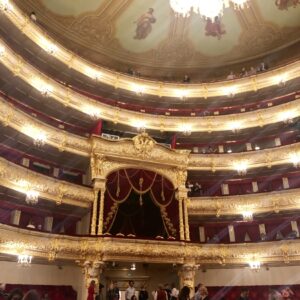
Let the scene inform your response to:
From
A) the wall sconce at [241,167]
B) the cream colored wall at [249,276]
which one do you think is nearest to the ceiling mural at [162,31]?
the wall sconce at [241,167]

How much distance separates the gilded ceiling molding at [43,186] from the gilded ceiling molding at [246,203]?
713cm

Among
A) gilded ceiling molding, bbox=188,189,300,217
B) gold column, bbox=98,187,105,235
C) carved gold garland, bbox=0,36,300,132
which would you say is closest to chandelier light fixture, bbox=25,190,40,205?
gold column, bbox=98,187,105,235

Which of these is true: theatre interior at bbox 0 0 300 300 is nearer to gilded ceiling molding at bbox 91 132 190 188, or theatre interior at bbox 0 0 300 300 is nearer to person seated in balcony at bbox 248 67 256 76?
gilded ceiling molding at bbox 91 132 190 188

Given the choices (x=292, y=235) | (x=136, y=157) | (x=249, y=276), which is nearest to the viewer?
(x=292, y=235)

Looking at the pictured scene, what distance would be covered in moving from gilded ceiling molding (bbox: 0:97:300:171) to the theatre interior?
0.25ft

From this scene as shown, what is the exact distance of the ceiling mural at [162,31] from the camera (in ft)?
81.4

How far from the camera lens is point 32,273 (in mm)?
16578

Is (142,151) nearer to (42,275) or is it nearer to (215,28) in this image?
(42,275)

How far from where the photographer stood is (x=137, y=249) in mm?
17016

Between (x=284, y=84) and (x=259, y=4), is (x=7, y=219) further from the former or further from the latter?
(x=259, y=4)

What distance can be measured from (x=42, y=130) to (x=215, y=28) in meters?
17.2

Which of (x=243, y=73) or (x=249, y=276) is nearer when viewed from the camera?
(x=249, y=276)

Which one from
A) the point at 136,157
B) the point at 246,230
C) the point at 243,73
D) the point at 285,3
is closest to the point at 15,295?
the point at 136,157

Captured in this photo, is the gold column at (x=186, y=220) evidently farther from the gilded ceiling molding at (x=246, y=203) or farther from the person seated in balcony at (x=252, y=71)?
the person seated in balcony at (x=252, y=71)
